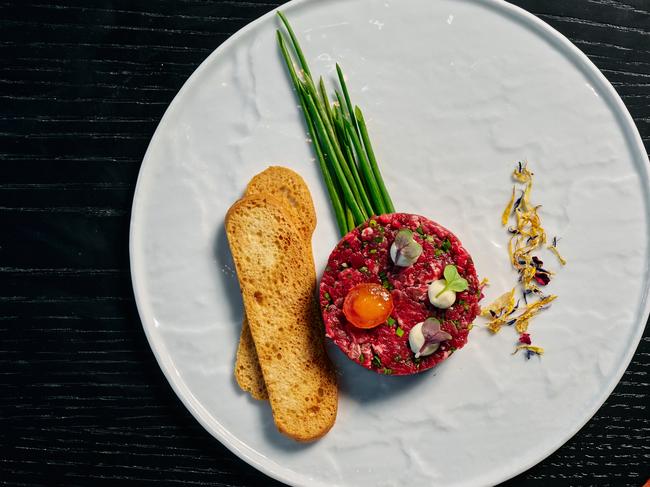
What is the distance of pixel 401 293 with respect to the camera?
278cm

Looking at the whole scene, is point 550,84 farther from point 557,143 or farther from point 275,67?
point 275,67

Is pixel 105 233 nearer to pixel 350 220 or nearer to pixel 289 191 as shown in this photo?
pixel 289 191

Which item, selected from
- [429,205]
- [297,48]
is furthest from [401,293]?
[297,48]

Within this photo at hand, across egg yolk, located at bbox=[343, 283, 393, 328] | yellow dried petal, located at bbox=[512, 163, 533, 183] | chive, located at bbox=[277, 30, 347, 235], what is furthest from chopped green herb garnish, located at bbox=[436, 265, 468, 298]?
yellow dried petal, located at bbox=[512, 163, 533, 183]

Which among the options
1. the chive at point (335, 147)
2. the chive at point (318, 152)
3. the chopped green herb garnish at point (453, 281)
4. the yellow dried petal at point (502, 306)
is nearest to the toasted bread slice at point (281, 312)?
the chive at point (318, 152)

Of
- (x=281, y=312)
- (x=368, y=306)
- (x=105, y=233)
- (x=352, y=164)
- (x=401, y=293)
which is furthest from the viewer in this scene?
(x=105, y=233)

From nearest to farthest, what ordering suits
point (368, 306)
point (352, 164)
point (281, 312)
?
point (368, 306) → point (281, 312) → point (352, 164)

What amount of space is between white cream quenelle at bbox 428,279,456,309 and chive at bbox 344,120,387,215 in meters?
0.55

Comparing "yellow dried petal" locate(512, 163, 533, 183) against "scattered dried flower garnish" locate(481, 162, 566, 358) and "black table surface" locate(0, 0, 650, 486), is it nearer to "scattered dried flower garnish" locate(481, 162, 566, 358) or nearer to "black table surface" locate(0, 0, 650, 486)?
"scattered dried flower garnish" locate(481, 162, 566, 358)

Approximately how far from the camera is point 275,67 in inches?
127

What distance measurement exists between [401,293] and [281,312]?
64 cm

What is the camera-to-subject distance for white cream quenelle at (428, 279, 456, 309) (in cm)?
269

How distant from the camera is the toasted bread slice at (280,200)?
3168 millimetres

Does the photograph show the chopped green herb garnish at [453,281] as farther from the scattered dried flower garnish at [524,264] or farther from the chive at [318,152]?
the chive at [318,152]
